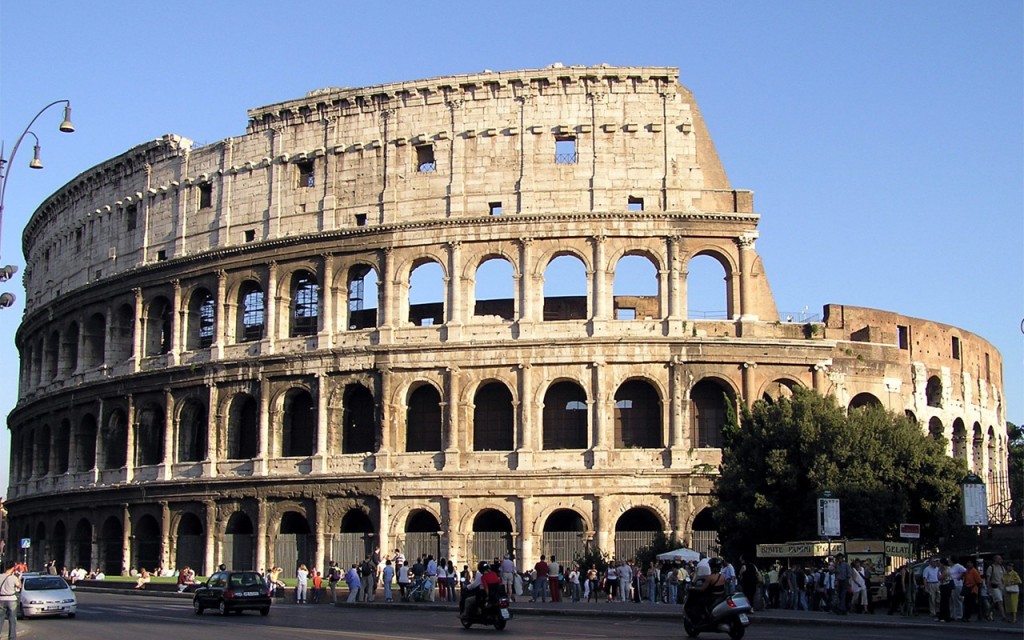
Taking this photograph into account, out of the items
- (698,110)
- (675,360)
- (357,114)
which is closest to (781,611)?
(675,360)

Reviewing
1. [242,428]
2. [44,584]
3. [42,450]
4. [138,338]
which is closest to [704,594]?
[44,584]

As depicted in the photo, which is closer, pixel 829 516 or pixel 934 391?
pixel 829 516

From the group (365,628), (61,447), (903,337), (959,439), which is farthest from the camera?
(61,447)

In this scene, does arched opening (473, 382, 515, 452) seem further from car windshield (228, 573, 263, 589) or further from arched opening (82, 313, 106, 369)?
arched opening (82, 313, 106, 369)

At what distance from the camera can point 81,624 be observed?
24.6 meters

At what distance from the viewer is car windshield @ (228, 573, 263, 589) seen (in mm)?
27875

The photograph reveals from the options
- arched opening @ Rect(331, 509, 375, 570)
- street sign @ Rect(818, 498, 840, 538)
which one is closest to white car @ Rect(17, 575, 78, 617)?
arched opening @ Rect(331, 509, 375, 570)

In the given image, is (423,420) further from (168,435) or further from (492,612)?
(492,612)

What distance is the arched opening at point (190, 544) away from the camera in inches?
1720

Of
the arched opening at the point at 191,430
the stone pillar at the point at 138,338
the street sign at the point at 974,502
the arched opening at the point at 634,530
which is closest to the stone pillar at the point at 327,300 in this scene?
the arched opening at the point at 191,430

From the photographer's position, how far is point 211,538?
43.0 meters

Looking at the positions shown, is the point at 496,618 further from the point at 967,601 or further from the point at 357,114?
the point at 357,114

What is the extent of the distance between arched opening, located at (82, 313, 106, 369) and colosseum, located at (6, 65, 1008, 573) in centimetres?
487

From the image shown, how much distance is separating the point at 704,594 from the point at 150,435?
32482mm
